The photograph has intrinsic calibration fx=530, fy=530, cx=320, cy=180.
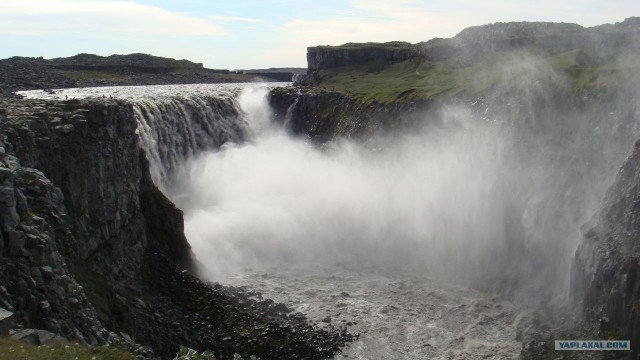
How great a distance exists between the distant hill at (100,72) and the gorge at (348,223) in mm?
45539

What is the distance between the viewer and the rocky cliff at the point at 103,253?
69.0ft

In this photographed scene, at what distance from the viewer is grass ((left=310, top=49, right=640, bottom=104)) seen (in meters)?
54.2

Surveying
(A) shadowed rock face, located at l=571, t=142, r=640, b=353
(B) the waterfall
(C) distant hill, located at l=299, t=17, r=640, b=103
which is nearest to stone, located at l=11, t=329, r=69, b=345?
(A) shadowed rock face, located at l=571, t=142, r=640, b=353

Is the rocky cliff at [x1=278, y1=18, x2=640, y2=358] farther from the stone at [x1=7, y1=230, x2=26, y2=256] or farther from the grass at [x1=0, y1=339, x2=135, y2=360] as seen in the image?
the stone at [x1=7, y1=230, x2=26, y2=256]

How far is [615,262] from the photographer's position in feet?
100

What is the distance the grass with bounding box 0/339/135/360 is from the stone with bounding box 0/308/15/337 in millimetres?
624

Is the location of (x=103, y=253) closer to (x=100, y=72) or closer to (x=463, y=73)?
(x=463, y=73)

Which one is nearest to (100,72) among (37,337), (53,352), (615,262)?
(37,337)

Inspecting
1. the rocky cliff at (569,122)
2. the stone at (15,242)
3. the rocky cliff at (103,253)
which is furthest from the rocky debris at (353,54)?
the stone at (15,242)

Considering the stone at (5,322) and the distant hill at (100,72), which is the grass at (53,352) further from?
the distant hill at (100,72)

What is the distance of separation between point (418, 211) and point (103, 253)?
31.5 metres

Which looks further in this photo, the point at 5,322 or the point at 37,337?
the point at 37,337

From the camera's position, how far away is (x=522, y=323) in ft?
115

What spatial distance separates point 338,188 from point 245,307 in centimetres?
2853
